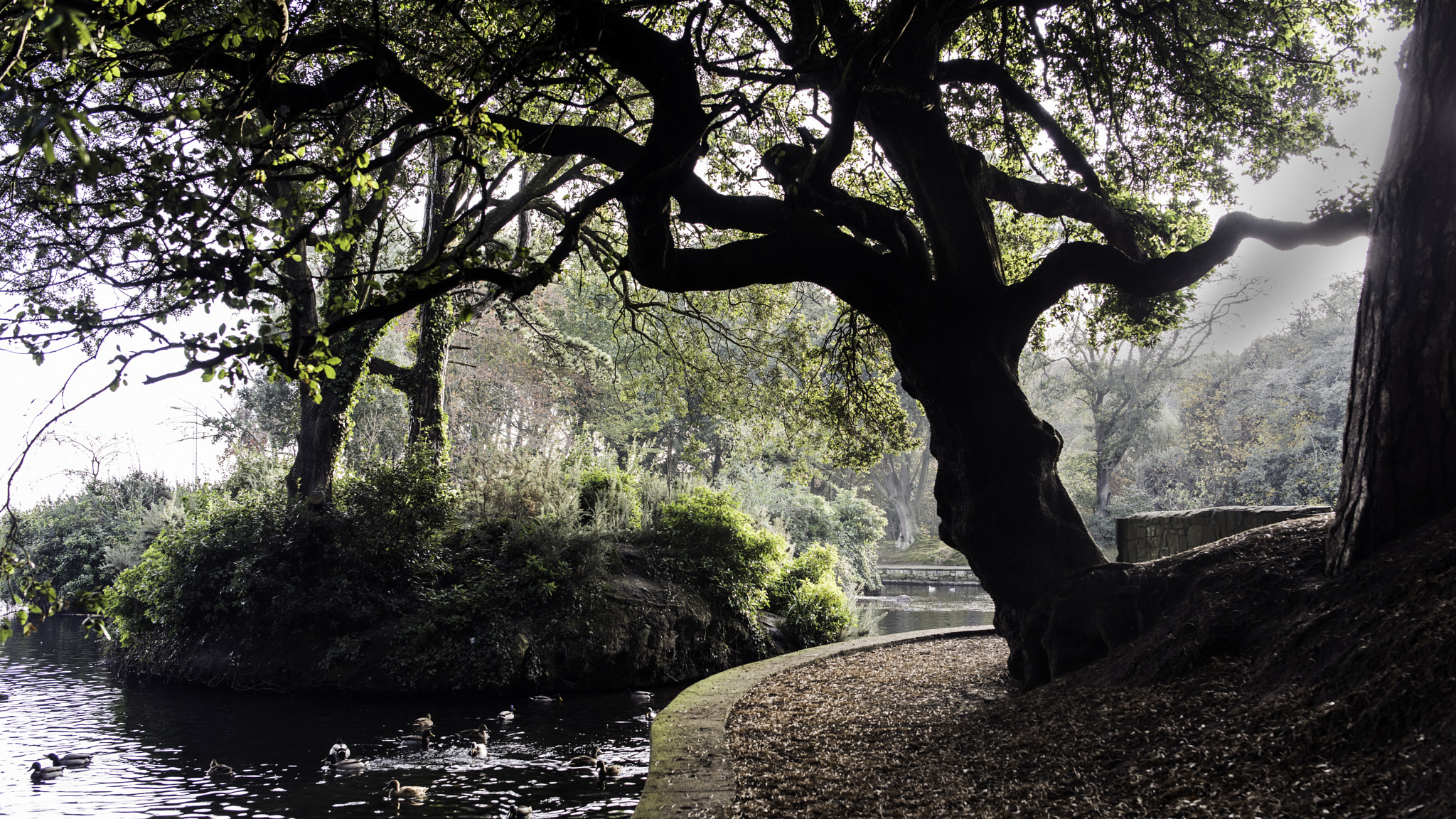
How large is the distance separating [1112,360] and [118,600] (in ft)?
83.8

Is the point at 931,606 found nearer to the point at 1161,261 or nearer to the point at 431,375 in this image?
the point at 431,375

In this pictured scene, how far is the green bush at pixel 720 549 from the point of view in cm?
1056

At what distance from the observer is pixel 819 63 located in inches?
213

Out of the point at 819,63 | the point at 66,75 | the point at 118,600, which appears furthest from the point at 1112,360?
the point at 66,75

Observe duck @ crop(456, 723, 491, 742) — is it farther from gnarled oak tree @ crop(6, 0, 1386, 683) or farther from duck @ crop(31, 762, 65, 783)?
gnarled oak tree @ crop(6, 0, 1386, 683)

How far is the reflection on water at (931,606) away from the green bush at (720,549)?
7.67 feet

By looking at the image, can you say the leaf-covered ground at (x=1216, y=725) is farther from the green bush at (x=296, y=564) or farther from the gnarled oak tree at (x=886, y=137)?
the green bush at (x=296, y=564)

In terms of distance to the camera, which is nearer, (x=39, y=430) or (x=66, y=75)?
(x=39, y=430)

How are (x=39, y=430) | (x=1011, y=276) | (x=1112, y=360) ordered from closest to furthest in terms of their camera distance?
(x=39, y=430) → (x=1011, y=276) → (x=1112, y=360)

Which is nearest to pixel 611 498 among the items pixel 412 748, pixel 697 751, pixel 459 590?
pixel 459 590

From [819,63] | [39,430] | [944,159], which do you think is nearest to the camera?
[39,430]

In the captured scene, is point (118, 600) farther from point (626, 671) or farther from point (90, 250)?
point (90, 250)

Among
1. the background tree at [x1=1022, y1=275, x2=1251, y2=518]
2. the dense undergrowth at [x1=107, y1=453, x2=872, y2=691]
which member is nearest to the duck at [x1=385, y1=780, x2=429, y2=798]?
the dense undergrowth at [x1=107, y1=453, x2=872, y2=691]

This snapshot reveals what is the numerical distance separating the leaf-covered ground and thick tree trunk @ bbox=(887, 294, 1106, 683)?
2.53 feet
